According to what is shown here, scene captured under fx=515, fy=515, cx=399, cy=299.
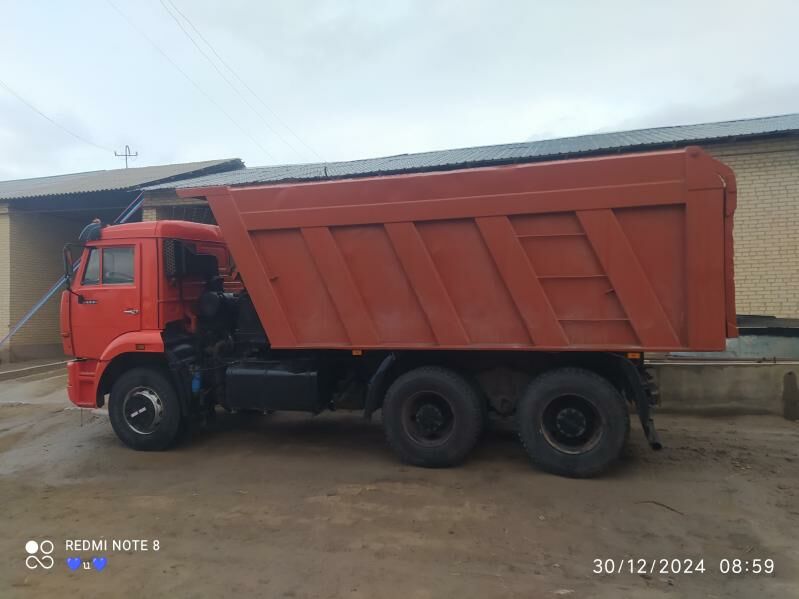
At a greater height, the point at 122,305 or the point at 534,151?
the point at 534,151

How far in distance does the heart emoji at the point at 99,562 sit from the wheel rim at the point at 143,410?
2.59 m

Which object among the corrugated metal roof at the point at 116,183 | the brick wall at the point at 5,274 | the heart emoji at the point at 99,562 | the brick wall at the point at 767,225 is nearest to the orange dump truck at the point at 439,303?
the heart emoji at the point at 99,562

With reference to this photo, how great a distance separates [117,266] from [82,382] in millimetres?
1458

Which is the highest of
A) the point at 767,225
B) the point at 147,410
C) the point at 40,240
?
the point at 40,240

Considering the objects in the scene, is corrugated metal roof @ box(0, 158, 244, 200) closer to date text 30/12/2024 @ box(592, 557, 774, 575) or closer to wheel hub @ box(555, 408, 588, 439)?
wheel hub @ box(555, 408, 588, 439)

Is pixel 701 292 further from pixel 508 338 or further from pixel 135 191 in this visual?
pixel 135 191

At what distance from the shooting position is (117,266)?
6141mm

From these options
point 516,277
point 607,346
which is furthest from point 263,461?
point 607,346

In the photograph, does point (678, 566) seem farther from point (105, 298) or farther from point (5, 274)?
point (5, 274)

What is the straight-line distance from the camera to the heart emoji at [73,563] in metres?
3.42

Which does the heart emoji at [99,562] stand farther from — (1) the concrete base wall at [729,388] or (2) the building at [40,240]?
(2) the building at [40,240]

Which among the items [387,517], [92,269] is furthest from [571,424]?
[92,269]

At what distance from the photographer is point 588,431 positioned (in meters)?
4.90

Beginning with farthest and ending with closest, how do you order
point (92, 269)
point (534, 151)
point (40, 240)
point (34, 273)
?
point (40, 240) → point (34, 273) → point (534, 151) → point (92, 269)
